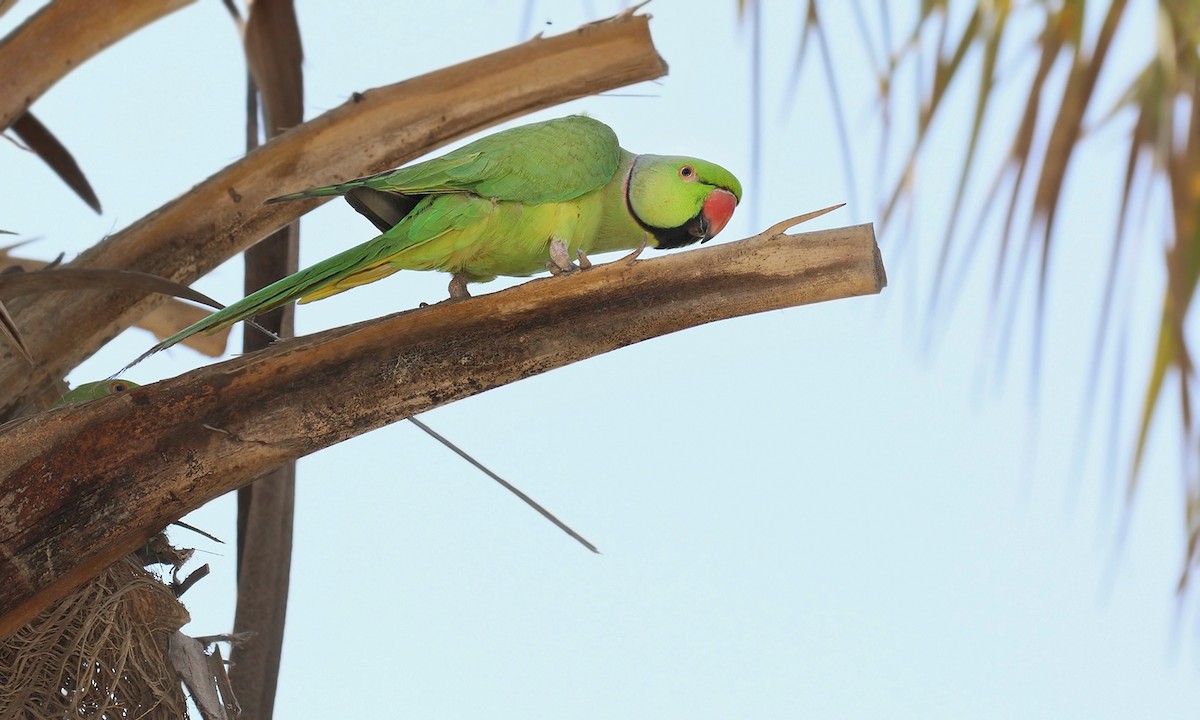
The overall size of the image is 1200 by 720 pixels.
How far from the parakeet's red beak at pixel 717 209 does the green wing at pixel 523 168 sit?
21 centimetres

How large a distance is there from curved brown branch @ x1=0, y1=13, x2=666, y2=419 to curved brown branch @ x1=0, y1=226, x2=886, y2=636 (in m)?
0.50

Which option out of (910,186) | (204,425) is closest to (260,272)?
(204,425)

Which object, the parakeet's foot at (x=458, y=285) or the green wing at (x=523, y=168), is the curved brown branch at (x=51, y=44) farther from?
the parakeet's foot at (x=458, y=285)

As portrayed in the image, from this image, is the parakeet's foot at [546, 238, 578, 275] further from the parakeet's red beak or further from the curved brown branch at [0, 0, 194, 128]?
the curved brown branch at [0, 0, 194, 128]

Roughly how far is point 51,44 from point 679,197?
3.62ft

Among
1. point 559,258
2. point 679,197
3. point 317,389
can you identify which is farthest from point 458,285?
point 317,389

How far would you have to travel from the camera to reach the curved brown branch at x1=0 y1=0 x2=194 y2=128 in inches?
75.7

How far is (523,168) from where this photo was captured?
1.95 metres

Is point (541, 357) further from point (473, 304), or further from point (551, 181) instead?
point (551, 181)

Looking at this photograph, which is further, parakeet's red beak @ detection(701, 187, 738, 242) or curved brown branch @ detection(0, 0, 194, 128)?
parakeet's red beak @ detection(701, 187, 738, 242)

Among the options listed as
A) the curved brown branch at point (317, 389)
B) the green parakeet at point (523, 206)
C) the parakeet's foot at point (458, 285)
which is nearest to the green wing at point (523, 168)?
the green parakeet at point (523, 206)

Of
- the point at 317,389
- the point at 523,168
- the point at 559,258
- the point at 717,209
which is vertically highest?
the point at 717,209

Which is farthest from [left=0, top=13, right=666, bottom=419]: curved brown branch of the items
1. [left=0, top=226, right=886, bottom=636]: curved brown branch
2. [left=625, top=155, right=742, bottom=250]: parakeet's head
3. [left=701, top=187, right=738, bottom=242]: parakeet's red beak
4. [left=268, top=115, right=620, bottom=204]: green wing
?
[left=0, top=226, right=886, bottom=636]: curved brown branch

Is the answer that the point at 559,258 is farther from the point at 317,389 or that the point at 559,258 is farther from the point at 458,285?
the point at 317,389
